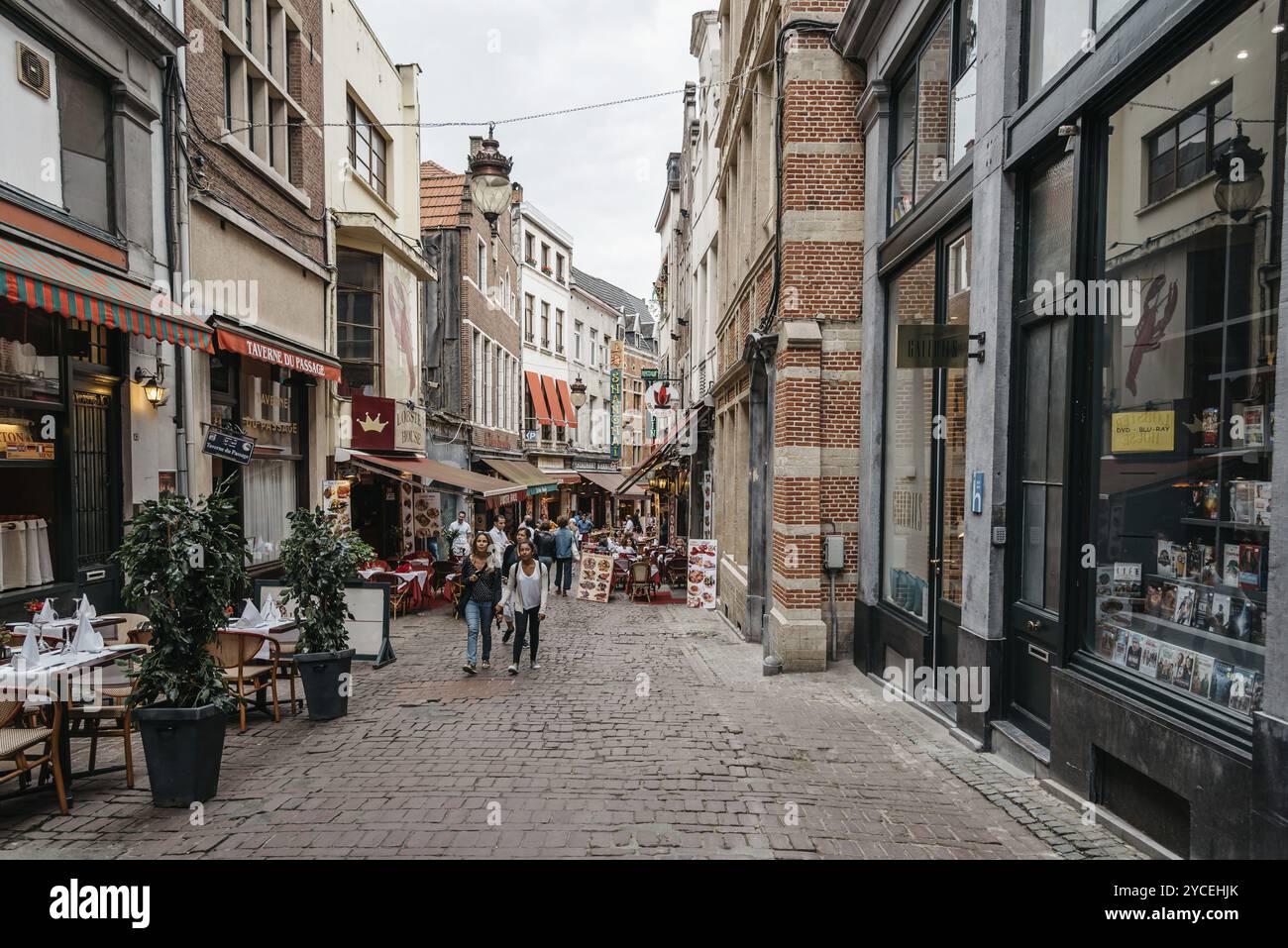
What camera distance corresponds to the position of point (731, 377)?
15117 mm

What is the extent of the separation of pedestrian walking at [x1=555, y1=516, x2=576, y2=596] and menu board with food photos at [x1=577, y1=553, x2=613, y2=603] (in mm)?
694

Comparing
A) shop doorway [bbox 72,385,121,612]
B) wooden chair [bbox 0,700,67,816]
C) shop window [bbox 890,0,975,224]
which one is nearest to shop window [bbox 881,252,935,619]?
shop window [bbox 890,0,975,224]

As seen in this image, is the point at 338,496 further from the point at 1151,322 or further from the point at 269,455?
the point at 1151,322

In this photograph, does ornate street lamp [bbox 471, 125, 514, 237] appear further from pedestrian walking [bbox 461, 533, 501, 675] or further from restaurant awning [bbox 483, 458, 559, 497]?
restaurant awning [bbox 483, 458, 559, 497]

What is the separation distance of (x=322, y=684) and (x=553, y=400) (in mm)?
29266

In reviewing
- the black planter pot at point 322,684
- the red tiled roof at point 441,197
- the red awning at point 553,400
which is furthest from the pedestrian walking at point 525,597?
the red awning at point 553,400

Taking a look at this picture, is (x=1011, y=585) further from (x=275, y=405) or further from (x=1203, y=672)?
(x=275, y=405)

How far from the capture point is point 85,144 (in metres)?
8.32

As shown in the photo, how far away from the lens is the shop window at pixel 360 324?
55.8 ft

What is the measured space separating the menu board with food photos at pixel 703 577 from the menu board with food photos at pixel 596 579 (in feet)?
6.52

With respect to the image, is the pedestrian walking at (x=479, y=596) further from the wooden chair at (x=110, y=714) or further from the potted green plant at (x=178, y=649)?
the potted green plant at (x=178, y=649)

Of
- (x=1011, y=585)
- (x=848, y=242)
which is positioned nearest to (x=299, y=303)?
(x=848, y=242)

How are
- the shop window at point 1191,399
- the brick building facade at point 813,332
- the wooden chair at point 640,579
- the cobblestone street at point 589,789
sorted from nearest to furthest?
the shop window at point 1191,399
the cobblestone street at point 589,789
the brick building facade at point 813,332
the wooden chair at point 640,579

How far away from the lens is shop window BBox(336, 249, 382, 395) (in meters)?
17.0
